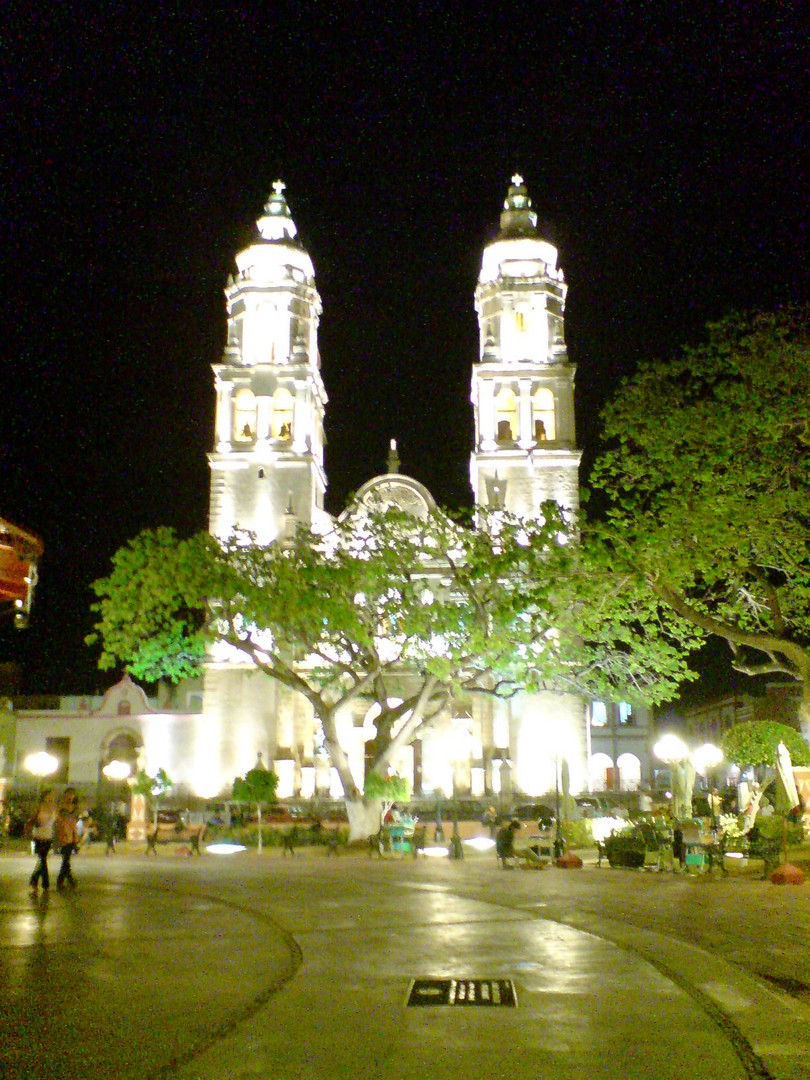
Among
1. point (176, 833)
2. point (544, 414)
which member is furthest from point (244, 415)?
point (176, 833)

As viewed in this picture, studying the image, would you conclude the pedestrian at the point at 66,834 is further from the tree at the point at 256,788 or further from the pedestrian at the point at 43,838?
the tree at the point at 256,788

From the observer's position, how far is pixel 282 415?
42.4 m

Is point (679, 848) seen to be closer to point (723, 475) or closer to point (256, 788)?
point (723, 475)

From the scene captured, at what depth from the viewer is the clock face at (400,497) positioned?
135ft

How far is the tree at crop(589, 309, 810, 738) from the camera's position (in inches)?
563

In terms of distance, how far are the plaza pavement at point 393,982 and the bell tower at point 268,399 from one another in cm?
2681

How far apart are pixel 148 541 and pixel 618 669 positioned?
1191 cm

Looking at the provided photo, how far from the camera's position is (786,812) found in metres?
23.3

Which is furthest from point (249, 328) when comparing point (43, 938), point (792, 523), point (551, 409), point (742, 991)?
point (742, 991)

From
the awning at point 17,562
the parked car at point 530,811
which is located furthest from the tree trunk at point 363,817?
the awning at point 17,562

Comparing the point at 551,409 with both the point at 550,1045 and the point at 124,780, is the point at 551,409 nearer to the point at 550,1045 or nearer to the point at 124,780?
the point at 124,780

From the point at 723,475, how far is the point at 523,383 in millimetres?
26978

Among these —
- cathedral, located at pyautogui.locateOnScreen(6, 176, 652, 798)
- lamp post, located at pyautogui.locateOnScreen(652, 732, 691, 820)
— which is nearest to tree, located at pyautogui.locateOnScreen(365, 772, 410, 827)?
lamp post, located at pyautogui.locateOnScreen(652, 732, 691, 820)

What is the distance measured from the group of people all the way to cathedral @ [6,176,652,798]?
2304cm
